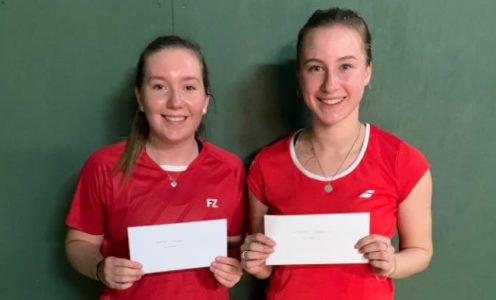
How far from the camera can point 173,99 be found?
1.20m

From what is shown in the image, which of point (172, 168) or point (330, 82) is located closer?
point (330, 82)

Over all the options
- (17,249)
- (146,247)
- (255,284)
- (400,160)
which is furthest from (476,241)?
(17,249)

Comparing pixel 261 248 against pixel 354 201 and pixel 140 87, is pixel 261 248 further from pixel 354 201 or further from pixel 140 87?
pixel 140 87

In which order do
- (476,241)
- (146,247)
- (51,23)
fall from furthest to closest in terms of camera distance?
(476,241), (51,23), (146,247)

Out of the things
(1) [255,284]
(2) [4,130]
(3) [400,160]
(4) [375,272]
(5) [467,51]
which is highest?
(5) [467,51]

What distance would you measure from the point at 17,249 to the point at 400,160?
1.49m

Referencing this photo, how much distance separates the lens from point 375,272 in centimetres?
117

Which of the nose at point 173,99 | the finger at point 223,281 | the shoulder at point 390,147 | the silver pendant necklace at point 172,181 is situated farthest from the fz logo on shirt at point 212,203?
the shoulder at point 390,147

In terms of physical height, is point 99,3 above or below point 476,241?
above

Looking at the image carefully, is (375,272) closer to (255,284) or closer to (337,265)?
(337,265)

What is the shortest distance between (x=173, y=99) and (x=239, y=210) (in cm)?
46

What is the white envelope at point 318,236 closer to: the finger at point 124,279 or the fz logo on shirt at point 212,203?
the fz logo on shirt at point 212,203

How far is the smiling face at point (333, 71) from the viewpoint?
1.17 metres

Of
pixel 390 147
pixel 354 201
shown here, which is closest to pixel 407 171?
pixel 390 147
